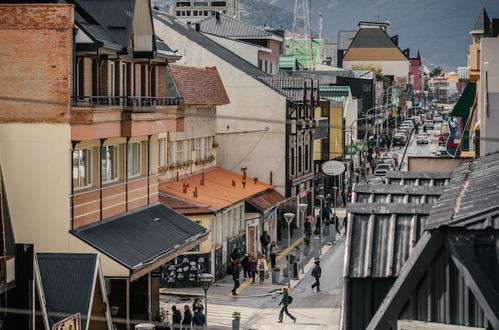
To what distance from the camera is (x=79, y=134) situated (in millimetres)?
31484

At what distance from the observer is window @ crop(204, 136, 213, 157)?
6025 cm

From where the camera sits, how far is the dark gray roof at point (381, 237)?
14.3m

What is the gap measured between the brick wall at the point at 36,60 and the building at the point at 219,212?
16508 millimetres

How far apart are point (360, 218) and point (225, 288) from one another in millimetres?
33967

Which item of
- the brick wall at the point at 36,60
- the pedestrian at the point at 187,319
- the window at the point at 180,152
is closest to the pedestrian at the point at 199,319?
the pedestrian at the point at 187,319

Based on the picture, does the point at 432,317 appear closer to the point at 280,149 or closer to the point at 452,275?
the point at 452,275

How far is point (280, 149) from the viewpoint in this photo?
67750 millimetres

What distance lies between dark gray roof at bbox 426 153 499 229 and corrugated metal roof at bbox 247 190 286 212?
38928 millimetres

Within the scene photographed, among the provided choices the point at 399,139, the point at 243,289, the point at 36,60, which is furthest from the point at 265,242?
the point at 399,139

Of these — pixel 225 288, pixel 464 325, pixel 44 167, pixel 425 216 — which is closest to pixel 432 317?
pixel 464 325

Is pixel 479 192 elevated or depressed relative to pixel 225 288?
elevated

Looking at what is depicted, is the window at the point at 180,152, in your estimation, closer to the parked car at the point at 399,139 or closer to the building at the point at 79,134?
the building at the point at 79,134

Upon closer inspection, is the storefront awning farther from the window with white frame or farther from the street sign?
the street sign

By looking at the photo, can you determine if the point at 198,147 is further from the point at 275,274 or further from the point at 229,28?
the point at 229,28
